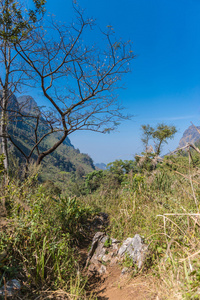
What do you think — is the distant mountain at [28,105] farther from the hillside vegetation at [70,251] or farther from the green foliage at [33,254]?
the green foliage at [33,254]

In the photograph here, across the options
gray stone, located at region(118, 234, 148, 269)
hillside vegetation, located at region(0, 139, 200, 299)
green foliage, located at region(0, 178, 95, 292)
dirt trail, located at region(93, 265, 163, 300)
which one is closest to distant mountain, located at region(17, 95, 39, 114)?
hillside vegetation, located at region(0, 139, 200, 299)

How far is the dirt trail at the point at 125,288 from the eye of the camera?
186cm

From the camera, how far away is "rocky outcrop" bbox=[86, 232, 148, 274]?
2.46 meters

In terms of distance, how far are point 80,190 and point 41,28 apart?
13788mm

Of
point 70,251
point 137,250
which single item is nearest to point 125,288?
point 137,250

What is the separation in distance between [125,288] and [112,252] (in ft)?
2.89

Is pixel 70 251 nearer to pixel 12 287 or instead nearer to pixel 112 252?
pixel 112 252

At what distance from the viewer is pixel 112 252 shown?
3.04 metres

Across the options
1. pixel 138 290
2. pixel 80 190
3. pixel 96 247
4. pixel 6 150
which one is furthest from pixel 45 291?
pixel 80 190

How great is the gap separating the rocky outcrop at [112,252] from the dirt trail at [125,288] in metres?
0.19

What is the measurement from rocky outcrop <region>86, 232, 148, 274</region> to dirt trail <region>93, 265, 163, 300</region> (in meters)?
0.19

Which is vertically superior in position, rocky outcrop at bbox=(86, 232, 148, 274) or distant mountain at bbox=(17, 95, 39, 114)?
distant mountain at bbox=(17, 95, 39, 114)

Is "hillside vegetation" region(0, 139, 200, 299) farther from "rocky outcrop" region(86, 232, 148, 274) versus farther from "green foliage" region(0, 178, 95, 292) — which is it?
"rocky outcrop" region(86, 232, 148, 274)

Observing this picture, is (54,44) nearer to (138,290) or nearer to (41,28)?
(41,28)
